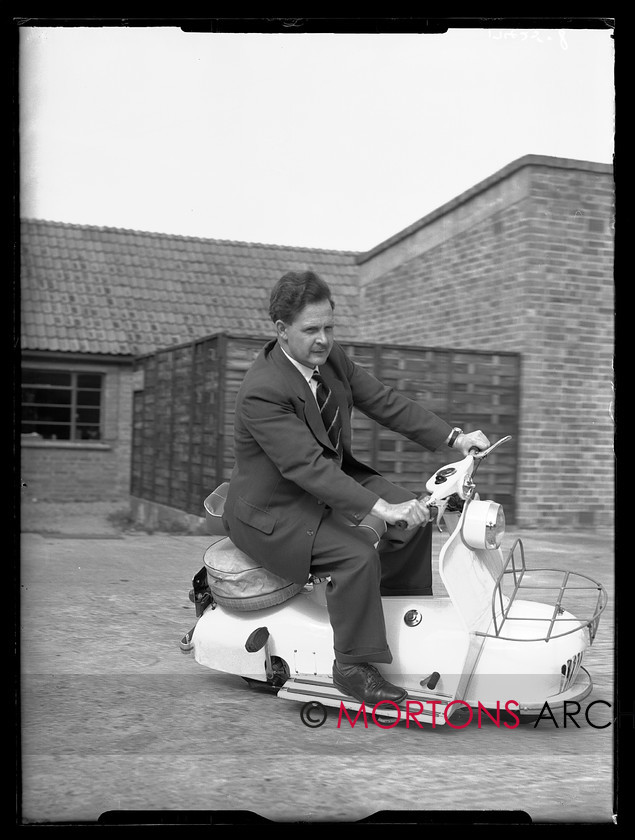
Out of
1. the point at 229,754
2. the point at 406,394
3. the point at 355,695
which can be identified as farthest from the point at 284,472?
the point at 406,394

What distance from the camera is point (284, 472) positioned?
3.48 meters

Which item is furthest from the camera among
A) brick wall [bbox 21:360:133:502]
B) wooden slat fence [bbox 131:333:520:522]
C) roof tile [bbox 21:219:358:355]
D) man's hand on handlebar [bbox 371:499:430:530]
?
brick wall [bbox 21:360:133:502]

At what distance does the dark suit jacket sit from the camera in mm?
3434

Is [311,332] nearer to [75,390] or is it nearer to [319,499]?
[319,499]

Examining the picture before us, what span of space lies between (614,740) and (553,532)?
708cm

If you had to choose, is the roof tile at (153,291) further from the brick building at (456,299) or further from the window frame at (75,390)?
the window frame at (75,390)

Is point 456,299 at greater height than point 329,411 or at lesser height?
greater

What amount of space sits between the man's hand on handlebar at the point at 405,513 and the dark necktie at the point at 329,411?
20.8 inches

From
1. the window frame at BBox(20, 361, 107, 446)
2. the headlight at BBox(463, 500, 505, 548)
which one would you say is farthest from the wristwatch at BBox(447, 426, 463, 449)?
the window frame at BBox(20, 361, 107, 446)

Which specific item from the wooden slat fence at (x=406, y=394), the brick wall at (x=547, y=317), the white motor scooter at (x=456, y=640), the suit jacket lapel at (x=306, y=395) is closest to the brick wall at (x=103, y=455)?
the wooden slat fence at (x=406, y=394)

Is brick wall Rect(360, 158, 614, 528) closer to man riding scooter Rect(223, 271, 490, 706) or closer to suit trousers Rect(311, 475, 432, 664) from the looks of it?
man riding scooter Rect(223, 271, 490, 706)

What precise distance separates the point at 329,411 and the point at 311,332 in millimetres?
372

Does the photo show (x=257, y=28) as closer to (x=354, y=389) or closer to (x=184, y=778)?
(x=354, y=389)
